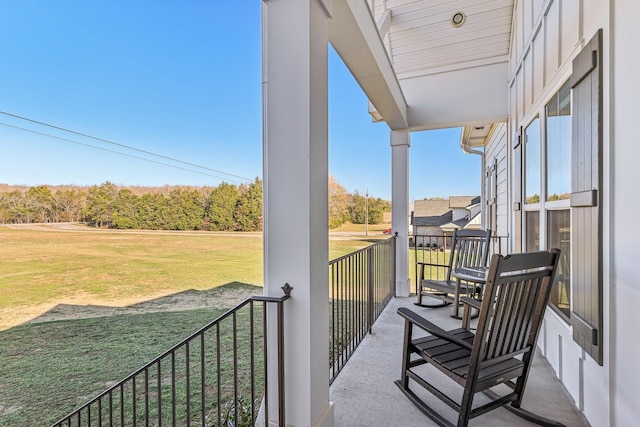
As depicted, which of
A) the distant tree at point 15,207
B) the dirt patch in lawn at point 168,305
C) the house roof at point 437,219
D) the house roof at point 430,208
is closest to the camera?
the distant tree at point 15,207

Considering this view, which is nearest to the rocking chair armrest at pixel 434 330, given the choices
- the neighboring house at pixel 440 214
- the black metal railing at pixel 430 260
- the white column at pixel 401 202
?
the black metal railing at pixel 430 260

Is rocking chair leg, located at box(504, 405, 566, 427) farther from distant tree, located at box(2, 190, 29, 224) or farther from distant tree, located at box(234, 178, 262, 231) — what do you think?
distant tree, located at box(2, 190, 29, 224)

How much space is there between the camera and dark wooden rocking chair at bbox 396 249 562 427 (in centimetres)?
159

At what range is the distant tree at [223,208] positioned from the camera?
5.93ft

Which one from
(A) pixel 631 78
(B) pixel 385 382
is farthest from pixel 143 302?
(A) pixel 631 78

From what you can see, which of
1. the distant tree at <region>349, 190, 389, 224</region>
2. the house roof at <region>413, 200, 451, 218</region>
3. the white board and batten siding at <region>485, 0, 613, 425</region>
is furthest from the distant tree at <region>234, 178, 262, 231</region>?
the house roof at <region>413, 200, 451, 218</region>

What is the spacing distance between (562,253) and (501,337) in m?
0.99

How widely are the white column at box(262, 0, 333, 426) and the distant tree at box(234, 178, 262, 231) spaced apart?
5.7 inches

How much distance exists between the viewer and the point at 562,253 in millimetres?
2215

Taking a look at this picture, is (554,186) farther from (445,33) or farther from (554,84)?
(445,33)

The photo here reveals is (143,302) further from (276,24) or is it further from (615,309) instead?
(615,309)

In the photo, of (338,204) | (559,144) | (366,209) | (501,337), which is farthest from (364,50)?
(366,209)

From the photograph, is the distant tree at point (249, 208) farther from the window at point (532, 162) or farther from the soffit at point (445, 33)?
the soffit at point (445, 33)

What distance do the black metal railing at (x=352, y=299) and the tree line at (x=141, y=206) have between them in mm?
787
